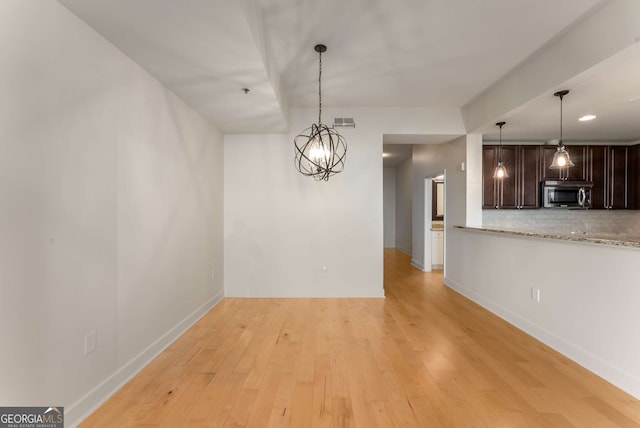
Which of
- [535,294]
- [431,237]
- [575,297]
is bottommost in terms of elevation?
[535,294]

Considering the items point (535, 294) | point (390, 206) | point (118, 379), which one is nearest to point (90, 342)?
point (118, 379)

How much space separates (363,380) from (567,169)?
203 inches

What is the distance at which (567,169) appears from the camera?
4934 mm

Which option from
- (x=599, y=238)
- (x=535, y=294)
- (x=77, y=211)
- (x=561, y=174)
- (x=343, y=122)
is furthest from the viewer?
(x=561, y=174)

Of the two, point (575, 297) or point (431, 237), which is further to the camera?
point (431, 237)

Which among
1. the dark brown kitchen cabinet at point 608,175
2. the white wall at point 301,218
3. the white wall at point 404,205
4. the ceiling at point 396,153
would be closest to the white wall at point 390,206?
the white wall at point 404,205

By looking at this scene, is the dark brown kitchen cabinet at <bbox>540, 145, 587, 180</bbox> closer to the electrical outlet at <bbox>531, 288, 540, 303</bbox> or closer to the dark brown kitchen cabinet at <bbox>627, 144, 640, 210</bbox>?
the dark brown kitchen cabinet at <bbox>627, 144, 640, 210</bbox>

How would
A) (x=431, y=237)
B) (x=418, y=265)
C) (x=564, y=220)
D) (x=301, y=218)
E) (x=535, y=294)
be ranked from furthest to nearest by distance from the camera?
(x=418, y=265) → (x=431, y=237) → (x=564, y=220) → (x=301, y=218) → (x=535, y=294)

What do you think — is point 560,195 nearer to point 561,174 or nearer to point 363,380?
point 561,174

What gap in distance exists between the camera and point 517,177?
16.2ft

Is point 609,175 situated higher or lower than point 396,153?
lower

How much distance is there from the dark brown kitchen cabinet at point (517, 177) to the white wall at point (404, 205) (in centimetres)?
342

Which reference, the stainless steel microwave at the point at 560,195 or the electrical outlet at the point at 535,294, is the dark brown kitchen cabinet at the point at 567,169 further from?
the electrical outlet at the point at 535,294

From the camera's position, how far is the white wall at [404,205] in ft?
28.0
